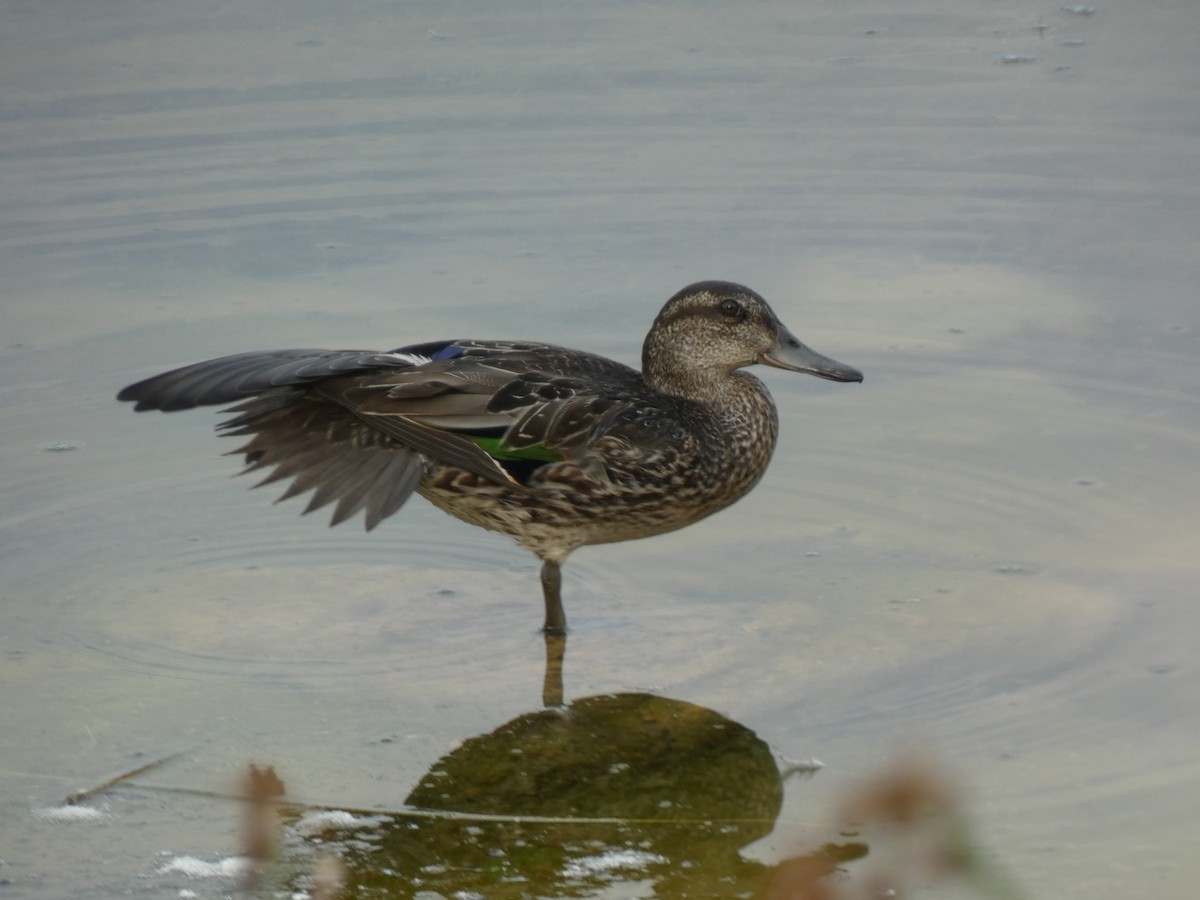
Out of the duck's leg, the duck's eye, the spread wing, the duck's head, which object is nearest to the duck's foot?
the duck's leg

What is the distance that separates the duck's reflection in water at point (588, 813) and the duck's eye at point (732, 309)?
139 cm

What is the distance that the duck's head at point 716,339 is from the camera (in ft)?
19.1

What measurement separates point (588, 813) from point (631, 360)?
9.42 feet

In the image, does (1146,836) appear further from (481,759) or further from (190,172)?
(190,172)

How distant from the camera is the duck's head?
5.82 metres

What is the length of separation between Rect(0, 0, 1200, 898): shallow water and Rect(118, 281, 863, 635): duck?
327 millimetres

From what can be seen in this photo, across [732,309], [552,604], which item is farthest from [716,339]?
[552,604]

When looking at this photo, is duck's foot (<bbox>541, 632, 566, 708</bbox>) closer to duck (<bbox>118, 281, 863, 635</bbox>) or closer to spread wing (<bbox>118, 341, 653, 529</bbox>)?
duck (<bbox>118, 281, 863, 635</bbox>)

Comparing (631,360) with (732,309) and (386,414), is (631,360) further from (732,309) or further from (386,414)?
(386,414)

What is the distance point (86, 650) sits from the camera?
17.4 feet

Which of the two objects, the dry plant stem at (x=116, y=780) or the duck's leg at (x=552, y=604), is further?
the duck's leg at (x=552, y=604)

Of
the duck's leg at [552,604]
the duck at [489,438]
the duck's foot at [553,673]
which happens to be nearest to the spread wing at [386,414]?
the duck at [489,438]

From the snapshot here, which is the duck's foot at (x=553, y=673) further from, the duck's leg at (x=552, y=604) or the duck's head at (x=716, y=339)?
the duck's head at (x=716, y=339)

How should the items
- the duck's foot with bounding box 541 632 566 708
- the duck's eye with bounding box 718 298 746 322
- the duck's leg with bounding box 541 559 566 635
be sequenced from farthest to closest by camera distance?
the duck's eye with bounding box 718 298 746 322 < the duck's leg with bounding box 541 559 566 635 < the duck's foot with bounding box 541 632 566 708
